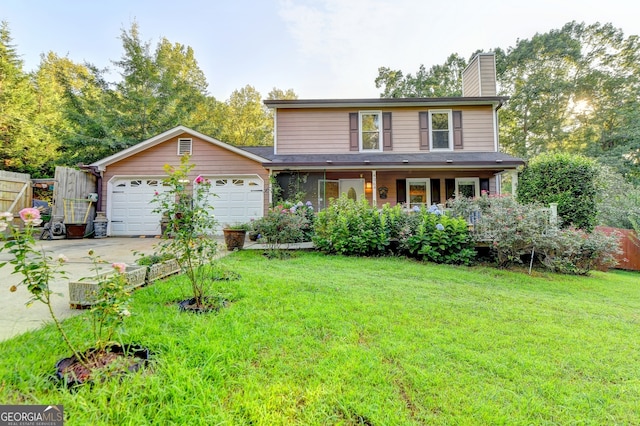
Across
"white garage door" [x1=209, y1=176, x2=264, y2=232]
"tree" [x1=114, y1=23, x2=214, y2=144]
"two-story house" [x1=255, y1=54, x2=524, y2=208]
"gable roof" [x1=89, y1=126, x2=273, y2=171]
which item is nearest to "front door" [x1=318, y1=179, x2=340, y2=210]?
"two-story house" [x1=255, y1=54, x2=524, y2=208]

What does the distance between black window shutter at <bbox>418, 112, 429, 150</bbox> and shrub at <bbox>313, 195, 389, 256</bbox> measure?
15.7 ft

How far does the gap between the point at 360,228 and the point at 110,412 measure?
545 centimetres

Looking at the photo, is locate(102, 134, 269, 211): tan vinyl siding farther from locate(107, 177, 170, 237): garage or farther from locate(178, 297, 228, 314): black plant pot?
locate(178, 297, 228, 314): black plant pot

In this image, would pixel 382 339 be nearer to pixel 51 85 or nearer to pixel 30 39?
pixel 30 39

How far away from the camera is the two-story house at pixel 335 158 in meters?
9.37

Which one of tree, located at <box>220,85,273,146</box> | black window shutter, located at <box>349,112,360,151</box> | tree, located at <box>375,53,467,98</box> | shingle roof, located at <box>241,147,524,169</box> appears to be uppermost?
tree, located at <box>375,53,467,98</box>

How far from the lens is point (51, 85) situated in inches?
624

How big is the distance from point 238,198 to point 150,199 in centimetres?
307

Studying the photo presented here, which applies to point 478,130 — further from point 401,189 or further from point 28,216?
point 28,216

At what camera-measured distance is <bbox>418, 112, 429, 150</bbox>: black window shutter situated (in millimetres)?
10023

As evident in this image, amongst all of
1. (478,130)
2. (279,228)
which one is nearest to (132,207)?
(279,228)

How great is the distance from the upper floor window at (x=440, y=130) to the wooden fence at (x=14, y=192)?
46.6ft

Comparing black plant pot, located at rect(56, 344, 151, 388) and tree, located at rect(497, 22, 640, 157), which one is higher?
tree, located at rect(497, 22, 640, 157)

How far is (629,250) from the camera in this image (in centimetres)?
753
